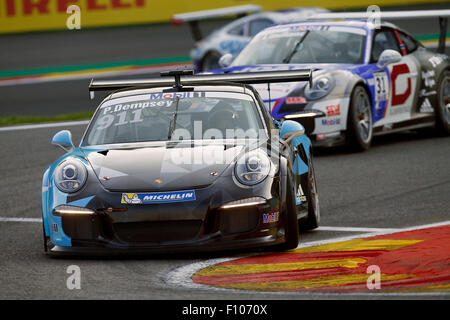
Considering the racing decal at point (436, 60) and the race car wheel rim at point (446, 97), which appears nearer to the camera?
the racing decal at point (436, 60)

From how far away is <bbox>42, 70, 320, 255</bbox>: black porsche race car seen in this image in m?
7.55

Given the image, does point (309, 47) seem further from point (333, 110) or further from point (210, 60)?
point (210, 60)

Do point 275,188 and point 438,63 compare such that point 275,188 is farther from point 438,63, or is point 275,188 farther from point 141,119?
point 438,63

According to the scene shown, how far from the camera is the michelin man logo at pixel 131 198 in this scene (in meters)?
7.55

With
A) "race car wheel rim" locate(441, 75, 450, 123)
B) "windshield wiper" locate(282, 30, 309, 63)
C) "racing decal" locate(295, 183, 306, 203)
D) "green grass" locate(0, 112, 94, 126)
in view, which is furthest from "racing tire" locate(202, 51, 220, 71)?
"racing decal" locate(295, 183, 306, 203)

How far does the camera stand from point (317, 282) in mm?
6762

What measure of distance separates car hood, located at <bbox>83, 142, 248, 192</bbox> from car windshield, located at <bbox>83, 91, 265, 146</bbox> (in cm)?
28

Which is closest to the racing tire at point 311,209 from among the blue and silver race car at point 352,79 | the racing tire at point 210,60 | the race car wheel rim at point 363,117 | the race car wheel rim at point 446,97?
the blue and silver race car at point 352,79

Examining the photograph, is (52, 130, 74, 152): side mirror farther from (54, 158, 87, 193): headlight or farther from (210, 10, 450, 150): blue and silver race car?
(210, 10, 450, 150): blue and silver race car

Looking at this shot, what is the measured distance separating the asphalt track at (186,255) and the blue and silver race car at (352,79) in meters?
0.32

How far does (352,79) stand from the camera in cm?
1331

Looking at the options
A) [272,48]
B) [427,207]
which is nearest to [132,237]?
[427,207]

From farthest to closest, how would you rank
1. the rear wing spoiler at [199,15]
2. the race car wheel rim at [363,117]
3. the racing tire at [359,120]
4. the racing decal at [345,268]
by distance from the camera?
the rear wing spoiler at [199,15]
the race car wheel rim at [363,117]
the racing tire at [359,120]
the racing decal at [345,268]

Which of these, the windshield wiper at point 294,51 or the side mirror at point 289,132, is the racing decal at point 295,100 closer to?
the windshield wiper at point 294,51
